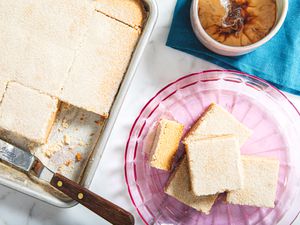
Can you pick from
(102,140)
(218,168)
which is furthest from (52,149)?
(218,168)

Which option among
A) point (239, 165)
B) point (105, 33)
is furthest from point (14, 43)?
point (239, 165)

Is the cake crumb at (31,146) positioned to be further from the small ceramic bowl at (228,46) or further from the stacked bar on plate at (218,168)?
the small ceramic bowl at (228,46)

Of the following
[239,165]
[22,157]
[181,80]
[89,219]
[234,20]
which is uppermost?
[234,20]

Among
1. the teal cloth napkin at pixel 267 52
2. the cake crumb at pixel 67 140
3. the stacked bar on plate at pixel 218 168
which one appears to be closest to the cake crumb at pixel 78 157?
the cake crumb at pixel 67 140

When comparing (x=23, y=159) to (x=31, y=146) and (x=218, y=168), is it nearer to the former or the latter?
(x=31, y=146)

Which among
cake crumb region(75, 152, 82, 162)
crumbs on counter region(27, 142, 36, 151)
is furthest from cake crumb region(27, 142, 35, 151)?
cake crumb region(75, 152, 82, 162)

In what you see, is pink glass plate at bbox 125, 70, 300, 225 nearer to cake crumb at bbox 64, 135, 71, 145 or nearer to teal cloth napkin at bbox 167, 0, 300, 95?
teal cloth napkin at bbox 167, 0, 300, 95

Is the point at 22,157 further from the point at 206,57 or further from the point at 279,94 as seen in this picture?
the point at 279,94
